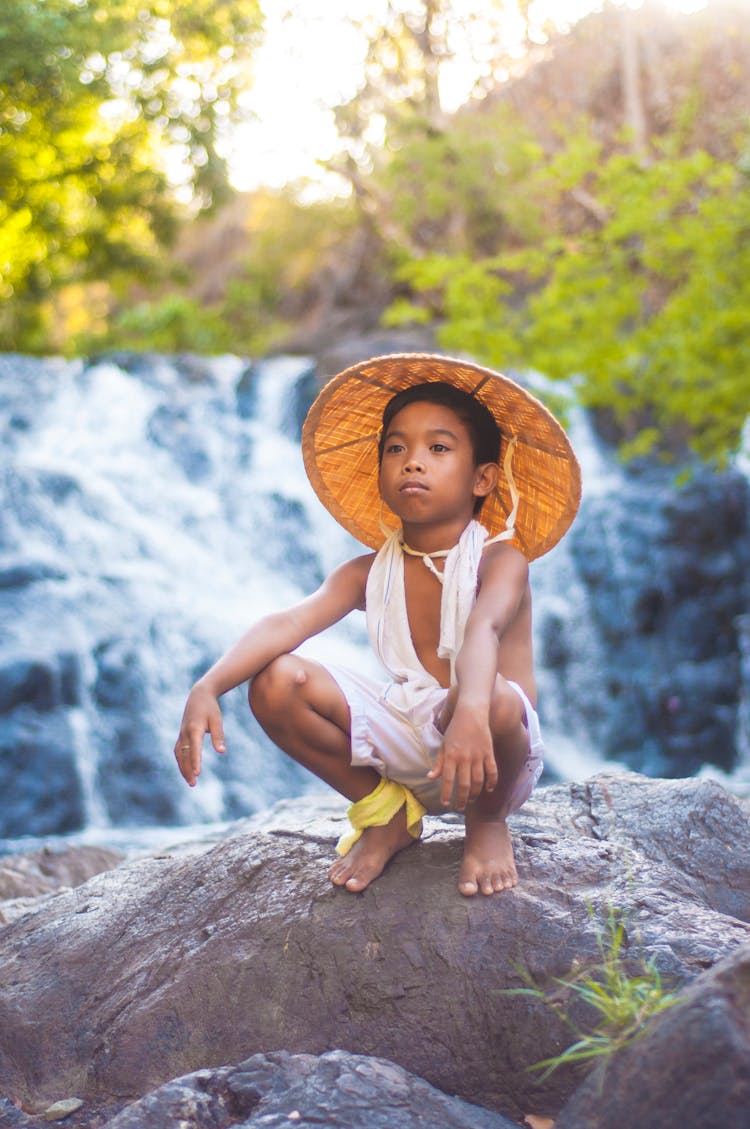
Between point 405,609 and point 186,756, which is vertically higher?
point 405,609

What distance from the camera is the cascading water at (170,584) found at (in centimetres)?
645

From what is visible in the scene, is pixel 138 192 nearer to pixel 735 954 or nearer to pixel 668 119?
pixel 668 119

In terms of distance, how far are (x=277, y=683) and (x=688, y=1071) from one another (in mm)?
1195

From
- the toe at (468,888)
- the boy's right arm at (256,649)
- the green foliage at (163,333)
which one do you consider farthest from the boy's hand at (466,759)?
the green foliage at (163,333)

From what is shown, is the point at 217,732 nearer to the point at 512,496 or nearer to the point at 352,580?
the point at 352,580

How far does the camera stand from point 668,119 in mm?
15227

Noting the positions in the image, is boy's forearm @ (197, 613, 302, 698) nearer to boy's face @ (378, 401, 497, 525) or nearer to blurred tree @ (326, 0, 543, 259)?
boy's face @ (378, 401, 497, 525)

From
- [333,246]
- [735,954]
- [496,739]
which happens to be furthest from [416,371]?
[333,246]

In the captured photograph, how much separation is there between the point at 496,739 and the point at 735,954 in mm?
724

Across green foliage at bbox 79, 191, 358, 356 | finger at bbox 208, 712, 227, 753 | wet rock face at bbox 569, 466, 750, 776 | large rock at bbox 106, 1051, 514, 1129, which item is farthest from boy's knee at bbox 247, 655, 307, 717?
green foliage at bbox 79, 191, 358, 356

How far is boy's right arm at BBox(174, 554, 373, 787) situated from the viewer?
88.7 inches

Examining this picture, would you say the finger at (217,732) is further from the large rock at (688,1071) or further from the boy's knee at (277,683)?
the large rock at (688,1071)

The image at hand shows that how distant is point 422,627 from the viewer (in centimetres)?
257

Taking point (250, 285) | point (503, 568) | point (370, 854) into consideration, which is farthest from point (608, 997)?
point (250, 285)
